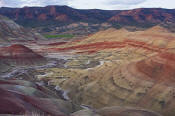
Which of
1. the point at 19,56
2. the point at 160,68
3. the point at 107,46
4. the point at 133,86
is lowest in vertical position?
the point at 107,46

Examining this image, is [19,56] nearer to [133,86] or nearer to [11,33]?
[133,86]

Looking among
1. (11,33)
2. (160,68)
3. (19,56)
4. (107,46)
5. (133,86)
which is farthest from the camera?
(11,33)

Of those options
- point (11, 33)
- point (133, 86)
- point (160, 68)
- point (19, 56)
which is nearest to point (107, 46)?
point (19, 56)

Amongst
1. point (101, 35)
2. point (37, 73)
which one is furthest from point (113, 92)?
point (101, 35)

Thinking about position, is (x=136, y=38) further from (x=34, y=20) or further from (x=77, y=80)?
(x=34, y=20)

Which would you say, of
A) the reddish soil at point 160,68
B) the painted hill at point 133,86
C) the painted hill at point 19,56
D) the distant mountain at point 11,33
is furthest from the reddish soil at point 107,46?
the distant mountain at point 11,33

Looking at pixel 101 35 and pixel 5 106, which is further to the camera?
pixel 101 35

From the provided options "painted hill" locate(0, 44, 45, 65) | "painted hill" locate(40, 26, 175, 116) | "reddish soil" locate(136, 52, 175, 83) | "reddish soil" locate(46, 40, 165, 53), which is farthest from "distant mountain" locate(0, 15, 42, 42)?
"reddish soil" locate(136, 52, 175, 83)

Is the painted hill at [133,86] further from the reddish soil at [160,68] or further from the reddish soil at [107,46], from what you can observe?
the reddish soil at [107,46]

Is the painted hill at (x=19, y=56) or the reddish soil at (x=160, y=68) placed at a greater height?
the reddish soil at (x=160, y=68)

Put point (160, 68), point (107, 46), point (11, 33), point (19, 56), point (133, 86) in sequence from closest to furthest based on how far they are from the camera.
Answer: point (133, 86) → point (160, 68) → point (19, 56) → point (107, 46) → point (11, 33)

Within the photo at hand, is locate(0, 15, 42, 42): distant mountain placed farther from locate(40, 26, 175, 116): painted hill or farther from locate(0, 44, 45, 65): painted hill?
locate(40, 26, 175, 116): painted hill
